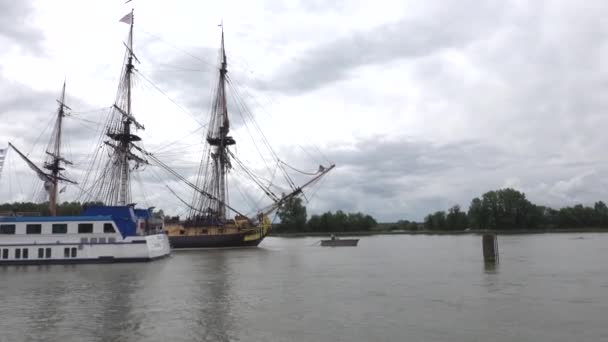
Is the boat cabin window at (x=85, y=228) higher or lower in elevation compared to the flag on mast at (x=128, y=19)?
lower

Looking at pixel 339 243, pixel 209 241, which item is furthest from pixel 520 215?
pixel 209 241

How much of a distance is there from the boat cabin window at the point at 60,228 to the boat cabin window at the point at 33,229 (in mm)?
1504

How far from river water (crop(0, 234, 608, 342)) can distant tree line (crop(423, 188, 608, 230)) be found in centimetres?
13244

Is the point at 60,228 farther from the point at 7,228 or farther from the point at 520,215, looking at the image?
the point at 520,215

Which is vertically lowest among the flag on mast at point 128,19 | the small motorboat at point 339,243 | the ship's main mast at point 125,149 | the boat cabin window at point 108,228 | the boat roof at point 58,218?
the small motorboat at point 339,243

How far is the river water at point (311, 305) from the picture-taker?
67.8 feet

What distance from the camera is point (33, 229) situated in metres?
55.2

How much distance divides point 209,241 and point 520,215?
123m

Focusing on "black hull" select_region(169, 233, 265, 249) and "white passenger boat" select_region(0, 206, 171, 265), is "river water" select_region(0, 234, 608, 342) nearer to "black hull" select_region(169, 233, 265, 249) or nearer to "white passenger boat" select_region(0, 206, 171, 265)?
"white passenger boat" select_region(0, 206, 171, 265)

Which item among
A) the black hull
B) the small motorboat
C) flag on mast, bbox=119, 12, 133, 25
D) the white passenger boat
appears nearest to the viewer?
the white passenger boat

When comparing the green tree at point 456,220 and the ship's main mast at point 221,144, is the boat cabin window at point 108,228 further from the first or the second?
the green tree at point 456,220

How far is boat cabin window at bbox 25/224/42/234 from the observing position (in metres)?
54.9

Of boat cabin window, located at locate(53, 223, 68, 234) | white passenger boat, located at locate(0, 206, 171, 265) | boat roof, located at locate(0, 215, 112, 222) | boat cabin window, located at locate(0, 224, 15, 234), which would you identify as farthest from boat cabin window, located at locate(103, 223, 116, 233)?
boat cabin window, located at locate(0, 224, 15, 234)

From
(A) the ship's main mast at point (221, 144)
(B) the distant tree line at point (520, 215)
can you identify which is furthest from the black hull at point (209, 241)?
(B) the distant tree line at point (520, 215)
